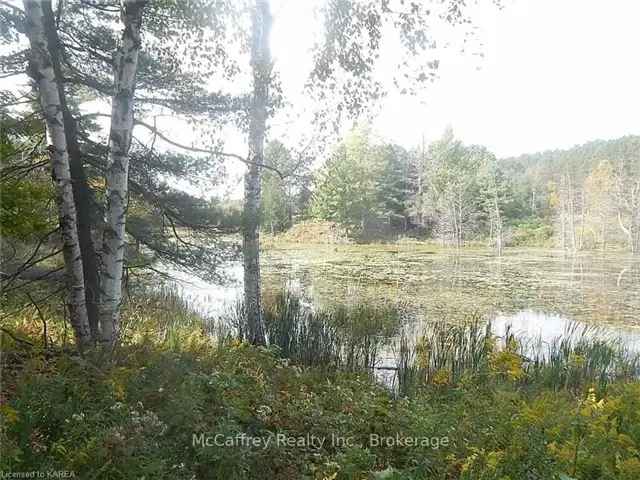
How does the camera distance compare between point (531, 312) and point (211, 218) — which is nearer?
point (211, 218)

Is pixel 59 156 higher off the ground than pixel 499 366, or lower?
higher

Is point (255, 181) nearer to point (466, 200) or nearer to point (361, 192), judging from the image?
point (361, 192)

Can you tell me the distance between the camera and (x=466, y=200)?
29.4 meters

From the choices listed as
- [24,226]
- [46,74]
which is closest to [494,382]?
[24,226]

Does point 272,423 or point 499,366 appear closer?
point 272,423

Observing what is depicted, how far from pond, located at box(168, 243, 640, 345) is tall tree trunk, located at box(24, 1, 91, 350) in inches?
65.2

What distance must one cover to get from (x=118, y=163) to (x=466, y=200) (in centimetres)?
2894

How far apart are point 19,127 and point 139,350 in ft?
6.51

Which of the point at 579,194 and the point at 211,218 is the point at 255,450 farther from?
the point at 579,194

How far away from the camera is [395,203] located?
30.0 m

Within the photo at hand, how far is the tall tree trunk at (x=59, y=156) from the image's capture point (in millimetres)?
2732

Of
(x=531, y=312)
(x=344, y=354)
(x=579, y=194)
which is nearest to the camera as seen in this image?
(x=344, y=354)

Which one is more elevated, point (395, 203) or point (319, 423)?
point (395, 203)

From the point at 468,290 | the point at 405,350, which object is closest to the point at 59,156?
the point at 405,350
